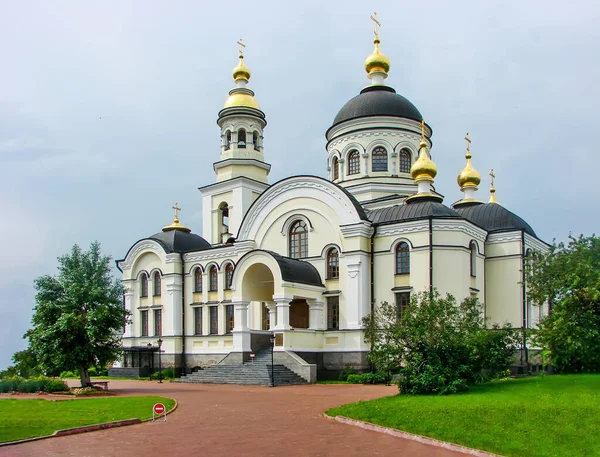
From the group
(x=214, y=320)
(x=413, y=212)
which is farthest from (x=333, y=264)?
(x=214, y=320)

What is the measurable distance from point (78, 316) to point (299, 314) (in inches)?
447

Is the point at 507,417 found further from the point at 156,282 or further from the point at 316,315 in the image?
the point at 156,282

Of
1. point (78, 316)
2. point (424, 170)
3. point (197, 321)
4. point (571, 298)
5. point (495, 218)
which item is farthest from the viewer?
point (197, 321)

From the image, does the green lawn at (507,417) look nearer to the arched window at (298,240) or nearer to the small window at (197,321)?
the arched window at (298,240)

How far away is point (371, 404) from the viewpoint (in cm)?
1656

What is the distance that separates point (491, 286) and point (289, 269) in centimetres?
1024

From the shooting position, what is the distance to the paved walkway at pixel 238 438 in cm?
1211

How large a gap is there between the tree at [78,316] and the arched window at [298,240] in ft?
32.3

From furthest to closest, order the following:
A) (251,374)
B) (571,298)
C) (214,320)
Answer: (214,320) → (251,374) → (571,298)

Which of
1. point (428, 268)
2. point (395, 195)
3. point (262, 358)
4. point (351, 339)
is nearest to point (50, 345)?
point (262, 358)

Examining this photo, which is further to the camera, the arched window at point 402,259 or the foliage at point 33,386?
the arched window at point 402,259

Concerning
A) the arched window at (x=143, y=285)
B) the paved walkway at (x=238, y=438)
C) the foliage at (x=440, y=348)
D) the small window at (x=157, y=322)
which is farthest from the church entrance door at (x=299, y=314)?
the paved walkway at (x=238, y=438)

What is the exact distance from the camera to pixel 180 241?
127 feet

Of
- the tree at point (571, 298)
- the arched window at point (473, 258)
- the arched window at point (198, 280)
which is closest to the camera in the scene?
the tree at point (571, 298)
